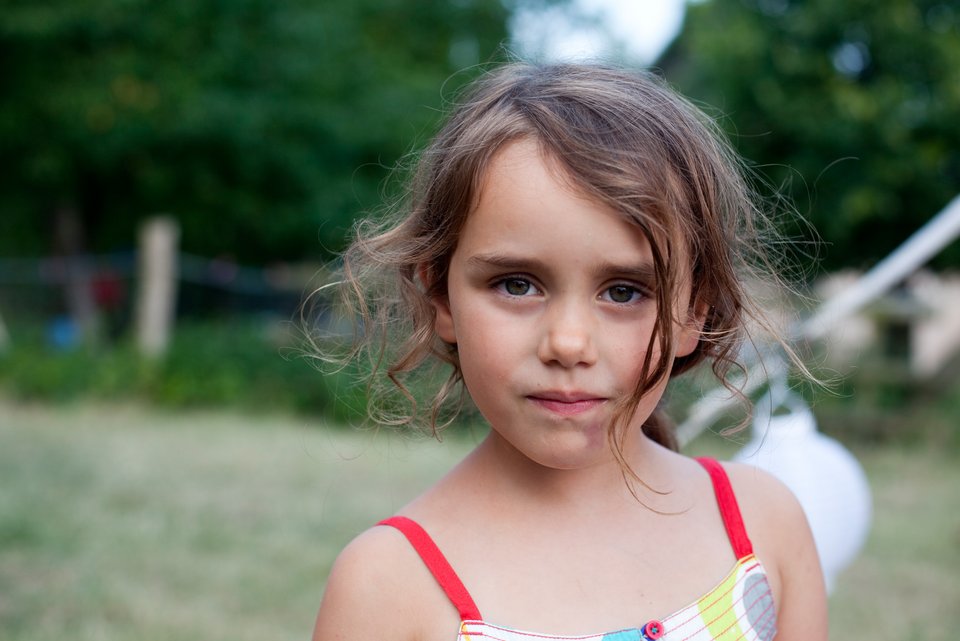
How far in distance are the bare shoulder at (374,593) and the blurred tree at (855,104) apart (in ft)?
21.4

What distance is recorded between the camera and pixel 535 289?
4.38ft

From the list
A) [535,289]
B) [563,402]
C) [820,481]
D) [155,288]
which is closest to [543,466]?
[563,402]

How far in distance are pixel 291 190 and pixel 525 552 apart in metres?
13.0

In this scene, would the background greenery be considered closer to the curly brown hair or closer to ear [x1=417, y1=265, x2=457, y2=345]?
the curly brown hair

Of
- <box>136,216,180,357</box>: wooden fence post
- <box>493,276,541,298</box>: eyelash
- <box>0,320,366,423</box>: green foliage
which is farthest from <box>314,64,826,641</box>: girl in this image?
<box>136,216,180,357</box>: wooden fence post

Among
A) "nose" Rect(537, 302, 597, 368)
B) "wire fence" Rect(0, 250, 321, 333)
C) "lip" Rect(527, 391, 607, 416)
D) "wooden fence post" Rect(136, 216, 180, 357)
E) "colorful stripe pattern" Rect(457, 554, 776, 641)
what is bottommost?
"colorful stripe pattern" Rect(457, 554, 776, 641)

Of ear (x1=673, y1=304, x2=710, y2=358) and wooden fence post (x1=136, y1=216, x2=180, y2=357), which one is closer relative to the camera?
ear (x1=673, y1=304, x2=710, y2=358)

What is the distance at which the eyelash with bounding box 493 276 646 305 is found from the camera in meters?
1.34

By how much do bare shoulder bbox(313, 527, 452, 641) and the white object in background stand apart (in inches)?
51.0

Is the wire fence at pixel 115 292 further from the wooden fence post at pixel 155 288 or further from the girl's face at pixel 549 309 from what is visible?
the girl's face at pixel 549 309

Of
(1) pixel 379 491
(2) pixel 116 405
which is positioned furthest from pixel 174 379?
(1) pixel 379 491

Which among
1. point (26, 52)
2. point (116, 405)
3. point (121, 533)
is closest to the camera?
point (121, 533)

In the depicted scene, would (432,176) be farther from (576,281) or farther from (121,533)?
(121,533)

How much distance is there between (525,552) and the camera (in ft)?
4.60
